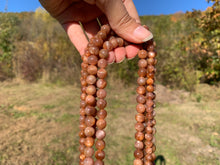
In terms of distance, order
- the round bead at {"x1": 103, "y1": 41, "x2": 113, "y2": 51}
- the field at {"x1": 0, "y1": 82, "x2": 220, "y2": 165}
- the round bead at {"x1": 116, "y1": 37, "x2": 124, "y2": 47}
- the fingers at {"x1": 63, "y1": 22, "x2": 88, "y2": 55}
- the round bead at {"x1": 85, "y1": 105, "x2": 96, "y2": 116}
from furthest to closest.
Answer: the field at {"x1": 0, "y1": 82, "x2": 220, "y2": 165} < the fingers at {"x1": 63, "y1": 22, "x2": 88, "y2": 55} < the round bead at {"x1": 116, "y1": 37, "x2": 124, "y2": 47} < the round bead at {"x1": 103, "y1": 41, "x2": 113, "y2": 51} < the round bead at {"x1": 85, "y1": 105, "x2": 96, "y2": 116}

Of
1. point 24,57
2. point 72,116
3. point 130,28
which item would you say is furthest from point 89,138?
point 24,57

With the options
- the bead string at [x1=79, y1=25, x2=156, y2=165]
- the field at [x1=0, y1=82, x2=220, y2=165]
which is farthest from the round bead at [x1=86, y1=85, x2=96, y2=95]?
the field at [x1=0, y1=82, x2=220, y2=165]

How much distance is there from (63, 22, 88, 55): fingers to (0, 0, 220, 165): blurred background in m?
1.24

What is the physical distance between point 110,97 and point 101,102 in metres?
3.89

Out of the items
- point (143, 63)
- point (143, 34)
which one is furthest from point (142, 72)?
point (143, 34)

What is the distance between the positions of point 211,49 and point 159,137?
362cm

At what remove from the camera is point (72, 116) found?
11.4 ft

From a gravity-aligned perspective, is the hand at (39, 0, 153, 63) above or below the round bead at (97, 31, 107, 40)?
above

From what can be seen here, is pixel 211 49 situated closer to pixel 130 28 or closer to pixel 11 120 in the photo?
pixel 130 28

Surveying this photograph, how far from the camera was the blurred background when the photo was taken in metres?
2.39

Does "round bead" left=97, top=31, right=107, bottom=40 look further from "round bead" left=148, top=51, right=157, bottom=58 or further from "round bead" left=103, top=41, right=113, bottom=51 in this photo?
"round bead" left=148, top=51, right=157, bottom=58

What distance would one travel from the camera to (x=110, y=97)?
4832 mm

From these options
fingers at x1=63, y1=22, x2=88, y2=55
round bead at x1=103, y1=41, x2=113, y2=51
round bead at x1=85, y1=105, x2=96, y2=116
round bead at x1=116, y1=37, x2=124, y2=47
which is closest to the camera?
round bead at x1=85, y1=105, x2=96, y2=116

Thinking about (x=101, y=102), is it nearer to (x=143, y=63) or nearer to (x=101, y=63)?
(x=101, y=63)
